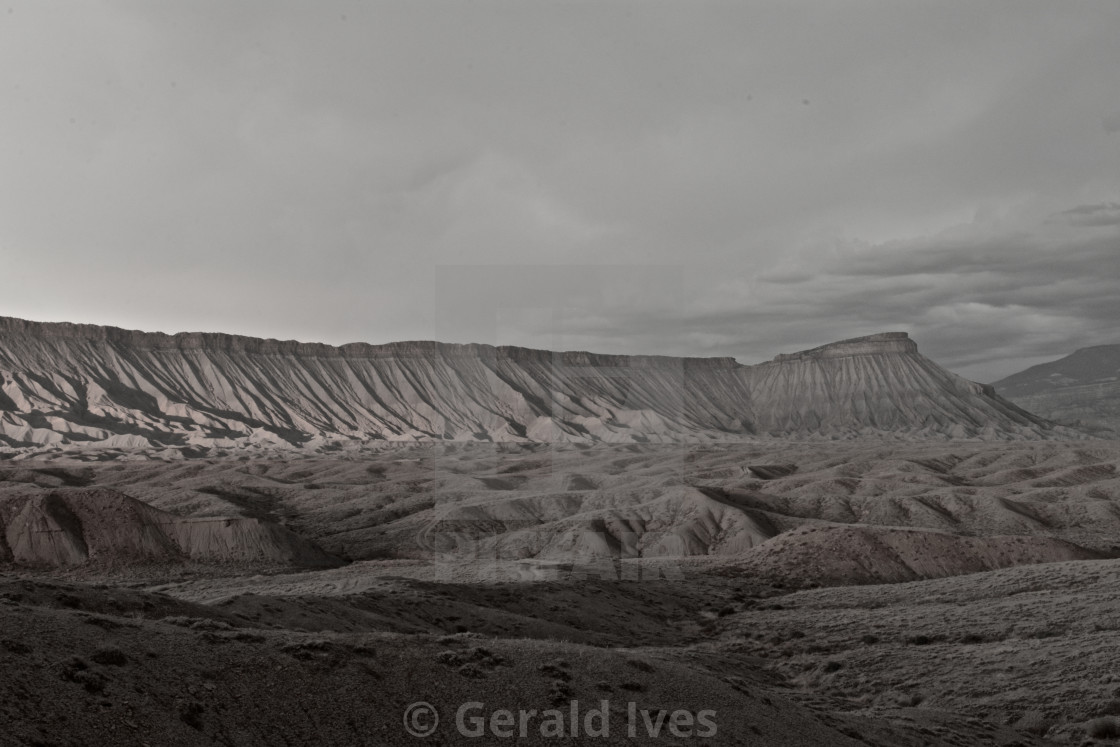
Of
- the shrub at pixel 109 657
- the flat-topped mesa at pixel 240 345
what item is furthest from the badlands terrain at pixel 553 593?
the flat-topped mesa at pixel 240 345

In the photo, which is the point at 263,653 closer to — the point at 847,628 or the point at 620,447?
the point at 847,628

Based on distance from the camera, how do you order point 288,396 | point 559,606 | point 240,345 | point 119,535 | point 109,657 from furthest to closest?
point 240,345 < point 288,396 < point 119,535 < point 559,606 < point 109,657

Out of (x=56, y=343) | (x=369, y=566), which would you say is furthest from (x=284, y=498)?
(x=56, y=343)

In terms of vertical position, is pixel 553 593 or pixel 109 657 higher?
pixel 109 657

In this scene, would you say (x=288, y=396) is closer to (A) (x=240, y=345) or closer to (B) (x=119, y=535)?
(A) (x=240, y=345)
